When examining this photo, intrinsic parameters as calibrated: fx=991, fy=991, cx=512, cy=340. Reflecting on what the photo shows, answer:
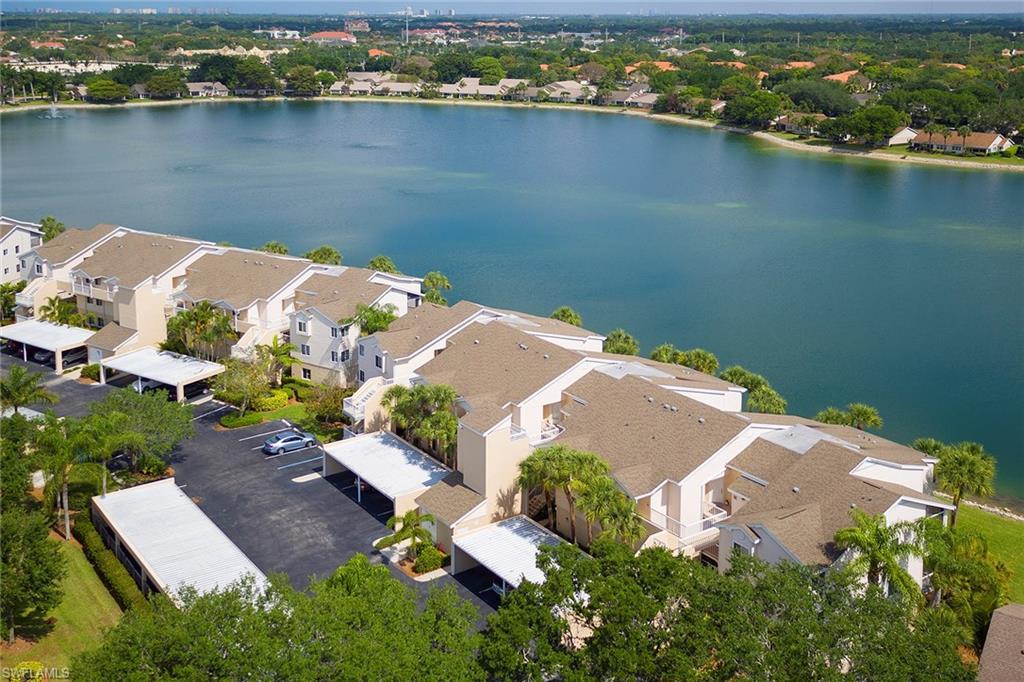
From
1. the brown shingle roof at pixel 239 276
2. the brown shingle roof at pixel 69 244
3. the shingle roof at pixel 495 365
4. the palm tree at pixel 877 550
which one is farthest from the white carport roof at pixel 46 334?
the palm tree at pixel 877 550

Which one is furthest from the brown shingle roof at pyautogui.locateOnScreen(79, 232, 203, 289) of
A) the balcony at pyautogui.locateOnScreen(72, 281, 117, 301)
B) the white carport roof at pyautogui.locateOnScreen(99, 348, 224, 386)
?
the white carport roof at pyautogui.locateOnScreen(99, 348, 224, 386)

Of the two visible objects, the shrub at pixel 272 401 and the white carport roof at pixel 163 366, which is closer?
the shrub at pixel 272 401

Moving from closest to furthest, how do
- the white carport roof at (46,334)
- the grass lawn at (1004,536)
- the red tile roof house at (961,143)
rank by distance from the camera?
the grass lawn at (1004,536)
the white carport roof at (46,334)
the red tile roof house at (961,143)

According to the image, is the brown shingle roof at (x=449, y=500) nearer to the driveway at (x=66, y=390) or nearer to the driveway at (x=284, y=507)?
the driveway at (x=284, y=507)

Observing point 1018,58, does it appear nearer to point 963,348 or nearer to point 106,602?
point 963,348

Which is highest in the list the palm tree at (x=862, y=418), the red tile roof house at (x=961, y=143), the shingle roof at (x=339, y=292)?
the red tile roof house at (x=961, y=143)

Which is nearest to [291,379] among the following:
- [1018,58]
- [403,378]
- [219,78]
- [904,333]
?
[403,378]

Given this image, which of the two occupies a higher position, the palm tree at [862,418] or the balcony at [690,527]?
the palm tree at [862,418]

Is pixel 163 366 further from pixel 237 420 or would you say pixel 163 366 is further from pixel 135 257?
pixel 135 257
